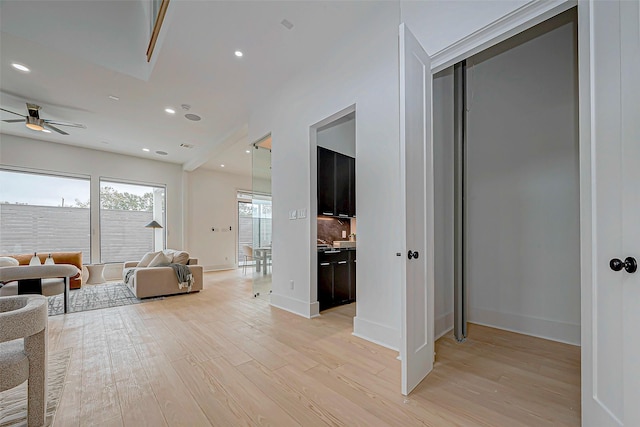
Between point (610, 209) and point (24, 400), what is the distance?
342 centimetres

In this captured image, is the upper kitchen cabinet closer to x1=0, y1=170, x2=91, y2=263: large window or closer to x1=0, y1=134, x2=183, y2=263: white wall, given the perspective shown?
x1=0, y1=134, x2=183, y2=263: white wall

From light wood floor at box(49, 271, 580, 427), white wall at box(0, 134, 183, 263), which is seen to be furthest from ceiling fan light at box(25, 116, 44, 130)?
light wood floor at box(49, 271, 580, 427)

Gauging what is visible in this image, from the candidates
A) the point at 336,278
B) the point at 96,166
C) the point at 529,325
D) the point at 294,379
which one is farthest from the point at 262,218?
the point at 96,166

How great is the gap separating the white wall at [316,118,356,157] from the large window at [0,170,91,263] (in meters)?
5.90

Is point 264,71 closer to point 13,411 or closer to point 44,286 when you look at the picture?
point 13,411

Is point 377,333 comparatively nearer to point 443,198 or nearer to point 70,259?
point 443,198

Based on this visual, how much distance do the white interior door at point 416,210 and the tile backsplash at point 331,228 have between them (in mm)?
2494

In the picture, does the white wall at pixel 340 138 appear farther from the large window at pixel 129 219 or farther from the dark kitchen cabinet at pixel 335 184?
the large window at pixel 129 219

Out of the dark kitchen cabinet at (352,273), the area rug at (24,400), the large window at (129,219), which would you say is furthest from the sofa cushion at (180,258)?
the dark kitchen cabinet at (352,273)

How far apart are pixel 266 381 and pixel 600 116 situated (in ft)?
8.03

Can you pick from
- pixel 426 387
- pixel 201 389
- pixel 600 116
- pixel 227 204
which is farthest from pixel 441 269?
→ pixel 227 204

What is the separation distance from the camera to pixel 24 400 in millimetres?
1679

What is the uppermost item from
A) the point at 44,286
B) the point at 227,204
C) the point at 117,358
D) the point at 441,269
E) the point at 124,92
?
the point at 124,92

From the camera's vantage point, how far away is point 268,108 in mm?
4188
